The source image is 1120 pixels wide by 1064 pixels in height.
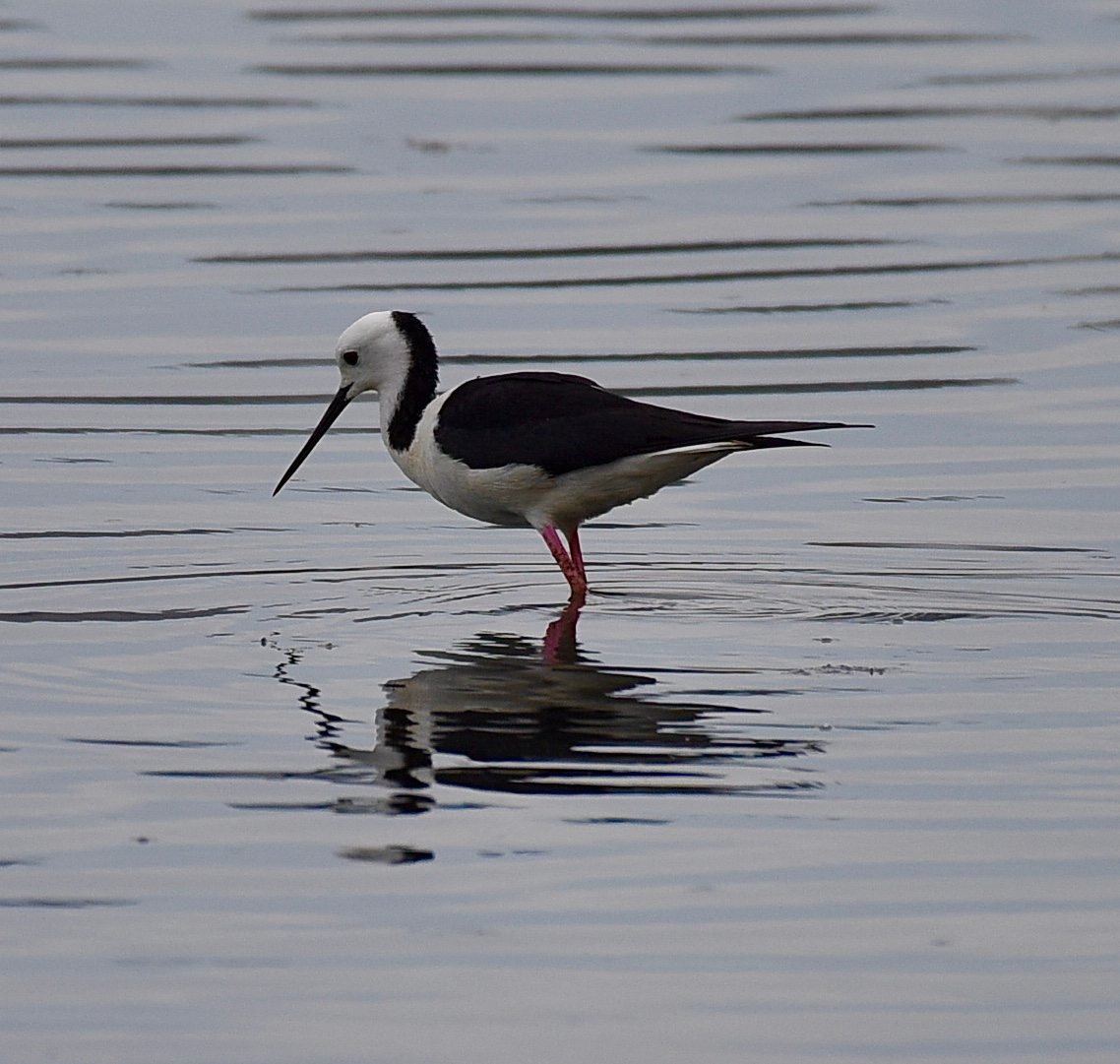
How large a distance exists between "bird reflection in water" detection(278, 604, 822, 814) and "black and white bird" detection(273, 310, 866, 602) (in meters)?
0.93

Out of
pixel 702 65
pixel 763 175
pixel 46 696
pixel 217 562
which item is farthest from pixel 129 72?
pixel 46 696

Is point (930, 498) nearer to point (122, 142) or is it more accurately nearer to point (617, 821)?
point (617, 821)

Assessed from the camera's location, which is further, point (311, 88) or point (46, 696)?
point (311, 88)

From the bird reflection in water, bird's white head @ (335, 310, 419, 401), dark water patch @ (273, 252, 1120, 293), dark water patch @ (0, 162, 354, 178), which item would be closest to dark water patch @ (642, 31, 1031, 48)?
dark water patch @ (0, 162, 354, 178)

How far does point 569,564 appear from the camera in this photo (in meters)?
9.35

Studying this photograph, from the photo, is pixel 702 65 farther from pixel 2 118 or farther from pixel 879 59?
pixel 2 118

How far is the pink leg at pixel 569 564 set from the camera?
932cm

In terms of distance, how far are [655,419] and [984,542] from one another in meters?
1.51

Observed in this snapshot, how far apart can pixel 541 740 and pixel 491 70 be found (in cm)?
1341

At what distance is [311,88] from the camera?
19594 mm

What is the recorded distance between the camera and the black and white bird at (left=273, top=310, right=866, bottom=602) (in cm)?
898

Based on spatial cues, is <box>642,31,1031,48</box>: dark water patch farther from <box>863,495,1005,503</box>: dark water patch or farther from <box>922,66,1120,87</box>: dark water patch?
<box>863,495,1005,503</box>: dark water patch

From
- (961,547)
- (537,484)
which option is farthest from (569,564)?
(961,547)

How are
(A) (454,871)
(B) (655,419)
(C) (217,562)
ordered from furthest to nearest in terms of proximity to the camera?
(C) (217,562) → (B) (655,419) → (A) (454,871)
